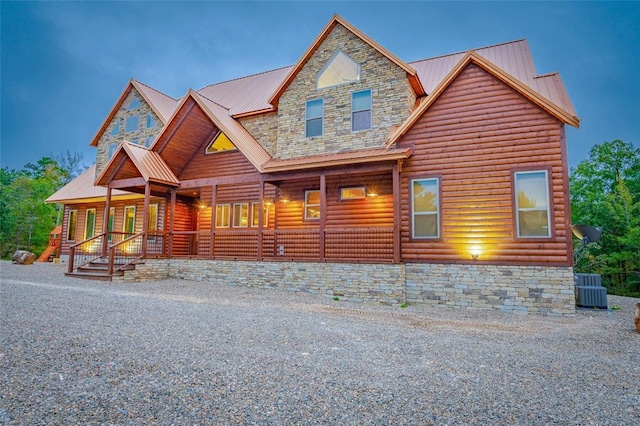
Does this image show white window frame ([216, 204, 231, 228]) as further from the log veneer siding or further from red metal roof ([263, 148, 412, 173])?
the log veneer siding

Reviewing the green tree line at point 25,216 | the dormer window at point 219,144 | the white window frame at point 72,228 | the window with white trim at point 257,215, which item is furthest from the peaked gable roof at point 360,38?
the green tree line at point 25,216

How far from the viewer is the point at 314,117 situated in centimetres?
1394

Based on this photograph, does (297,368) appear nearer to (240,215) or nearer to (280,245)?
(280,245)

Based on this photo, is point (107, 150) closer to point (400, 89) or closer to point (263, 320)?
point (400, 89)

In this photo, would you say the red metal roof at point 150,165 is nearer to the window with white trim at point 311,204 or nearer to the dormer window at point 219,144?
the dormer window at point 219,144

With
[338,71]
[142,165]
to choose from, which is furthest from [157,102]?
[338,71]

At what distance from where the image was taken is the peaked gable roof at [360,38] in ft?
41.4

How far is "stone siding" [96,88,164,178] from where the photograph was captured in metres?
19.2

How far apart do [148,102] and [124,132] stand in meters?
2.17

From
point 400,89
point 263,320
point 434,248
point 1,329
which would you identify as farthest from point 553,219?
point 1,329

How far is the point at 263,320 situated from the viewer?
22.9ft

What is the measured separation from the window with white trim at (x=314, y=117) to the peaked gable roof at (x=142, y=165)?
5.52 meters

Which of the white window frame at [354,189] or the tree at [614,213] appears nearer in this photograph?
the white window frame at [354,189]

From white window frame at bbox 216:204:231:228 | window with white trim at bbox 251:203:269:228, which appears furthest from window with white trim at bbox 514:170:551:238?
white window frame at bbox 216:204:231:228
